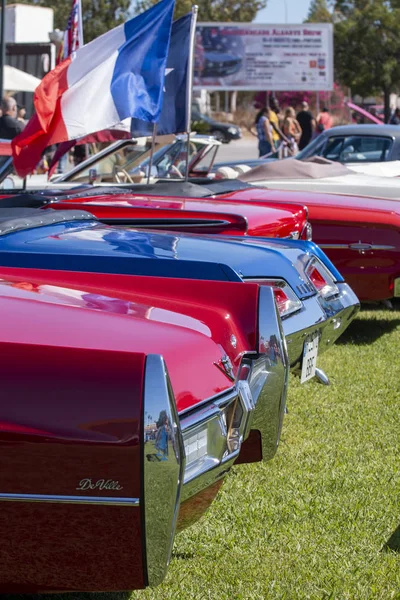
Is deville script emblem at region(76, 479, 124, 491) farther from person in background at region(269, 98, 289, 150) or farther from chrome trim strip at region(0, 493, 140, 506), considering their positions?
person in background at region(269, 98, 289, 150)

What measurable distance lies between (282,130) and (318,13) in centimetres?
5654

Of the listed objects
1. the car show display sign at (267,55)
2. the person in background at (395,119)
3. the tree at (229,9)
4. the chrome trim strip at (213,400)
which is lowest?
the chrome trim strip at (213,400)

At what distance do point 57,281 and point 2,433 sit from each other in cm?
132

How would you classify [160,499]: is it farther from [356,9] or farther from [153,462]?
[356,9]

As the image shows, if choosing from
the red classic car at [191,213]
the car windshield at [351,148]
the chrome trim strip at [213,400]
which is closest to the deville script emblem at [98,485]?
the chrome trim strip at [213,400]

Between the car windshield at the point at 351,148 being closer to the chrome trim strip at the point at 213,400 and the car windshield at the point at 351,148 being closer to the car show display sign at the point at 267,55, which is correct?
the chrome trim strip at the point at 213,400

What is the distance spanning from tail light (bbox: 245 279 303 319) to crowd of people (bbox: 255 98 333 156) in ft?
41.2

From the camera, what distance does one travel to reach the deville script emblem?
7.13ft

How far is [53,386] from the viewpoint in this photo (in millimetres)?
2223

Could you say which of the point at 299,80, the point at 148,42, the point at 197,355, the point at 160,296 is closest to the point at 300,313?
the point at 160,296

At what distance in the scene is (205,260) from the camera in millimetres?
4281

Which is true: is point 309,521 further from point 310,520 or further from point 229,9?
point 229,9

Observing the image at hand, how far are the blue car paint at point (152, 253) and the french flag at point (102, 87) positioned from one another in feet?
6.93

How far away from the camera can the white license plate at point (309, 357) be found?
442cm
